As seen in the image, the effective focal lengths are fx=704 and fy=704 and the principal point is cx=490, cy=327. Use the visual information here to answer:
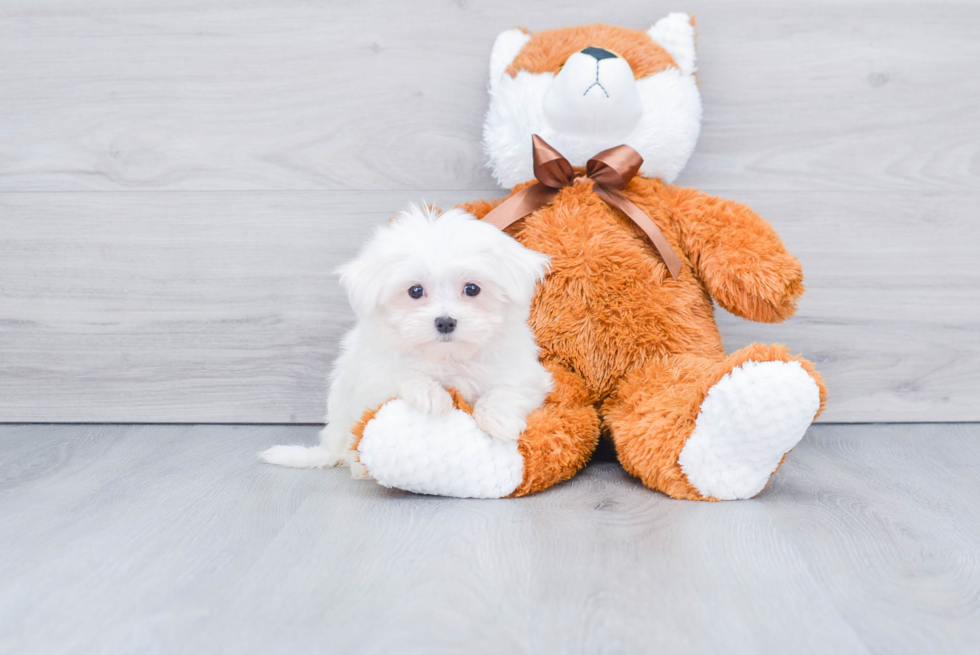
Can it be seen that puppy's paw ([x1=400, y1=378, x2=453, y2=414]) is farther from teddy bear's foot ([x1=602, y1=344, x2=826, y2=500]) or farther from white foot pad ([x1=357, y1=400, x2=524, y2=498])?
teddy bear's foot ([x1=602, y1=344, x2=826, y2=500])

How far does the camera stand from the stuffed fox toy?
95 centimetres

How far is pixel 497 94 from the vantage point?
4.02ft

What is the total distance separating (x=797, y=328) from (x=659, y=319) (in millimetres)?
435

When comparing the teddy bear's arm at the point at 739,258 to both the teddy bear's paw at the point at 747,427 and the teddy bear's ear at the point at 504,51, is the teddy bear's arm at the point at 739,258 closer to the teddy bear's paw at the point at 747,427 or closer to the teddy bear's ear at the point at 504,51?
the teddy bear's paw at the point at 747,427

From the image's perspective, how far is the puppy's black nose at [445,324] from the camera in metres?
0.93

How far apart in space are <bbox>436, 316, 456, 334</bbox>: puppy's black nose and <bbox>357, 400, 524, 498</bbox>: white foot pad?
0.11m

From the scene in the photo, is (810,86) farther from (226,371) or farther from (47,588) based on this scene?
(47,588)

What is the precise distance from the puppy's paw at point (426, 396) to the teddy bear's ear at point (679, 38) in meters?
0.71

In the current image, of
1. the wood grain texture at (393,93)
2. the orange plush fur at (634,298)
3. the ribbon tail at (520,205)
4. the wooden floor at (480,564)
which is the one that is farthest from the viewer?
the wood grain texture at (393,93)

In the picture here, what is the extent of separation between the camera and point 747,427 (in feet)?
2.94

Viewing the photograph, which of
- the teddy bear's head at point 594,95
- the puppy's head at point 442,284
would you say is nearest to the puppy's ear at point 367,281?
the puppy's head at point 442,284

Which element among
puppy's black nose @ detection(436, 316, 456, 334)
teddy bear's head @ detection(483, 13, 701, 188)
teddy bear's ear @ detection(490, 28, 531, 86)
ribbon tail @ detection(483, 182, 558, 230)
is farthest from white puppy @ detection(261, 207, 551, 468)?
teddy bear's ear @ detection(490, 28, 531, 86)

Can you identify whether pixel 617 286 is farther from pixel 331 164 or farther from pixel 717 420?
pixel 331 164

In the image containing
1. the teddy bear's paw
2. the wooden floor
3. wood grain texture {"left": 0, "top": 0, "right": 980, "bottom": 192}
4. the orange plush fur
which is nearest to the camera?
the wooden floor
